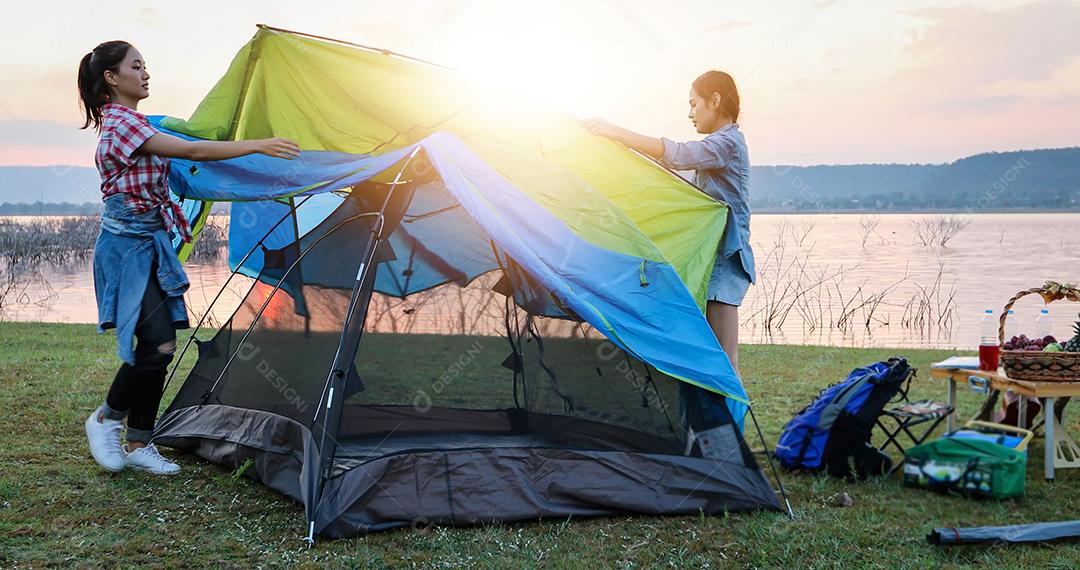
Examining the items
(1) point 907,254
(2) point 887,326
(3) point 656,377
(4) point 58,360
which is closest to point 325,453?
(3) point 656,377

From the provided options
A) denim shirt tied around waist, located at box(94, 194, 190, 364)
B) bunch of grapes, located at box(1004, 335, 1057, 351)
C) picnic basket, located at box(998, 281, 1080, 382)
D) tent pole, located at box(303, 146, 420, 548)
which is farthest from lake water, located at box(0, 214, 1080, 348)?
denim shirt tied around waist, located at box(94, 194, 190, 364)

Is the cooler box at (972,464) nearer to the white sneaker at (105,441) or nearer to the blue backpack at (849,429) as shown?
the blue backpack at (849,429)

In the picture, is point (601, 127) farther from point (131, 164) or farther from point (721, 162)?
point (131, 164)

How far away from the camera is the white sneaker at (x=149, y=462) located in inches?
163

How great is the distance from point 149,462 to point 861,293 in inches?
→ 462

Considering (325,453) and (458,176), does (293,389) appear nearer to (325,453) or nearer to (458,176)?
(325,453)

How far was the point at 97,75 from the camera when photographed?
388cm

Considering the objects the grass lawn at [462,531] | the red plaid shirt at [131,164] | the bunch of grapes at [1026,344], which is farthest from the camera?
the bunch of grapes at [1026,344]

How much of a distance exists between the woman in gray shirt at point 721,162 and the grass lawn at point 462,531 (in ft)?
2.73

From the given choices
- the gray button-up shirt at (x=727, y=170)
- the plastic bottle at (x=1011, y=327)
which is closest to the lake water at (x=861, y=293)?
the plastic bottle at (x=1011, y=327)

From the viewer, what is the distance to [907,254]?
74.8 ft

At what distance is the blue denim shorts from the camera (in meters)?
4.11

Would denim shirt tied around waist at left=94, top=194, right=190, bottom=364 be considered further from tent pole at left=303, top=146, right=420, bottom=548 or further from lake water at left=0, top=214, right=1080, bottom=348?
lake water at left=0, top=214, right=1080, bottom=348

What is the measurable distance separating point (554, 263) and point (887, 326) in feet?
28.3
